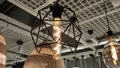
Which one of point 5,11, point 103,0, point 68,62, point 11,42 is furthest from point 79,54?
point 103,0

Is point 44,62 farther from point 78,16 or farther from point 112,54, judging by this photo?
point 78,16

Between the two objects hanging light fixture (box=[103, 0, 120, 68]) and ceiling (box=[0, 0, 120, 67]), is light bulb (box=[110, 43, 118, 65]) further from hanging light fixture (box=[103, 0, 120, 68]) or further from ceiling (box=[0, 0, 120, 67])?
ceiling (box=[0, 0, 120, 67])

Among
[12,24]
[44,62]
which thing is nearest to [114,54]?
[44,62]

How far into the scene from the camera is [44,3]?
178 cm

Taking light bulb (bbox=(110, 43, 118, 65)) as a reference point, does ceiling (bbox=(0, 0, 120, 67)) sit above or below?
above

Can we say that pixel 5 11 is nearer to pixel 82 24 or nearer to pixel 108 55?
pixel 82 24

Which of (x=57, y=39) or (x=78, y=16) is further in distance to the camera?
(x=78, y=16)

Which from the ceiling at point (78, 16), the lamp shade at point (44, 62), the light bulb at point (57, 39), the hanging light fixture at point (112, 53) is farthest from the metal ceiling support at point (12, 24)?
the light bulb at point (57, 39)

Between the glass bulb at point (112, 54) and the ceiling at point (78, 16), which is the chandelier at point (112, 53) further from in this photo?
the ceiling at point (78, 16)

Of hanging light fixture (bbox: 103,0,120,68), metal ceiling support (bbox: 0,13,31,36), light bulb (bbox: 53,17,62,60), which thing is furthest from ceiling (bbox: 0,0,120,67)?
light bulb (bbox: 53,17,62,60)

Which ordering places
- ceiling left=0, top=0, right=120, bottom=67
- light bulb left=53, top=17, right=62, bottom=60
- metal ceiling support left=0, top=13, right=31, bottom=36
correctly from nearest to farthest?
light bulb left=53, top=17, right=62, bottom=60 < ceiling left=0, top=0, right=120, bottom=67 < metal ceiling support left=0, top=13, right=31, bottom=36

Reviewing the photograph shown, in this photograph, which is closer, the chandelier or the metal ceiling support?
the chandelier

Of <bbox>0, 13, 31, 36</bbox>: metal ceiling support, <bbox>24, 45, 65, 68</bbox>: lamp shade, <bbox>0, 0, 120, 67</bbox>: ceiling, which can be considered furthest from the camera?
<bbox>0, 13, 31, 36</bbox>: metal ceiling support

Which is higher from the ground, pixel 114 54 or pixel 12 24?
pixel 12 24
